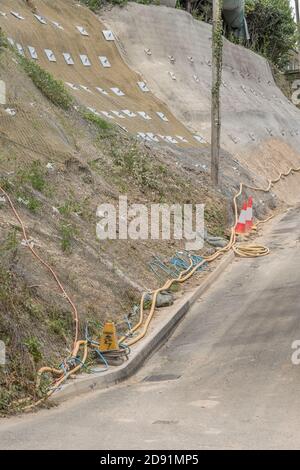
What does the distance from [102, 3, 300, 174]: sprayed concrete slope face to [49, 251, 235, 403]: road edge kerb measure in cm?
1569

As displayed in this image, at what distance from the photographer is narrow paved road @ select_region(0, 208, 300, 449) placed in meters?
8.27

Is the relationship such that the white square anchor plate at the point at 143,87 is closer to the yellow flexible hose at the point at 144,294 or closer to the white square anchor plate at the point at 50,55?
the white square anchor plate at the point at 50,55

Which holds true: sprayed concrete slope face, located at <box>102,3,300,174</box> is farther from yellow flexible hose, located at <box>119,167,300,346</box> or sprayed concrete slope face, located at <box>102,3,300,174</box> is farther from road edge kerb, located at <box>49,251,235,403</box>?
road edge kerb, located at <box>49,251,235,403</box>

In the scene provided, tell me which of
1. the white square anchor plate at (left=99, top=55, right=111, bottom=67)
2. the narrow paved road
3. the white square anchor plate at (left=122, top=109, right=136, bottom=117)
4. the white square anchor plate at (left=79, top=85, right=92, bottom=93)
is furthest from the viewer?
the white square anchor plate at (left=99, top=55, right=111, bottom=67)

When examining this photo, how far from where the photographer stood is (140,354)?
12531 millimetres

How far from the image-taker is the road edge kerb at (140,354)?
→ 10773mm

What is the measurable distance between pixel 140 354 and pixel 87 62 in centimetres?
2015

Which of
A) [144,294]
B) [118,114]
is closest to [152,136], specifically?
[118,114]

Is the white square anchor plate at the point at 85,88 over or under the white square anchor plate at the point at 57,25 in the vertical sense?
under

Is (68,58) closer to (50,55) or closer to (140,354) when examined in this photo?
(50,55)

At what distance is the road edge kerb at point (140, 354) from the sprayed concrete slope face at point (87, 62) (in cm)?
1123

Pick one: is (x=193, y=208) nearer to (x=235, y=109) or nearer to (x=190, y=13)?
Result: (x=235, y=109)

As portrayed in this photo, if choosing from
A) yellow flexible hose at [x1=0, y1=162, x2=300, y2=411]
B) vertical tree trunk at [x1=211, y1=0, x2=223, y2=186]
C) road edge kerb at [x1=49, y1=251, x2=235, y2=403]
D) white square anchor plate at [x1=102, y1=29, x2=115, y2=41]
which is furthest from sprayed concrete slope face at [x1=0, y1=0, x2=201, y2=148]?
road edge kerb at [x1=49, y1=251, x2=235, y2=403]

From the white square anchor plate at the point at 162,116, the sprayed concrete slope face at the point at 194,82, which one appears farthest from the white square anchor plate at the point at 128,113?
the sprayed concrete slope face at the point at 194,82
